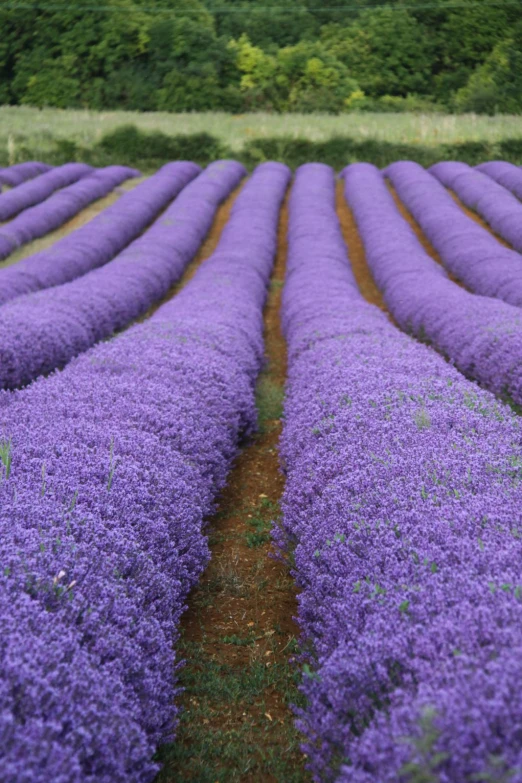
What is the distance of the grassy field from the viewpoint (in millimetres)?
26828

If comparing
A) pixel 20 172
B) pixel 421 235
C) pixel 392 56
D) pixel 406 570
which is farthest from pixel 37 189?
pixel 392 56

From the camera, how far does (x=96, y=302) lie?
33.0 ft

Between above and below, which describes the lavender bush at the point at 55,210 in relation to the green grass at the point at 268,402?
below

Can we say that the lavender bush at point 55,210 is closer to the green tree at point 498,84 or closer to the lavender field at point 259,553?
the lavender field at point 259,553

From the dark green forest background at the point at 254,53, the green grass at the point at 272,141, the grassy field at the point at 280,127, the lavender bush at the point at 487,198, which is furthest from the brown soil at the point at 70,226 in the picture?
the dark green forest background at the point at 254,53

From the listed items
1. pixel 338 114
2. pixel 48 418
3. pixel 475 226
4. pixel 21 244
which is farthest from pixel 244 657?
pixel 338 114

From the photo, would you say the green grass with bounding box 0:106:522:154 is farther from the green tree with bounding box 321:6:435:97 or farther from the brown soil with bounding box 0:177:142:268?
the green tree with bounding box 321:6:435:97

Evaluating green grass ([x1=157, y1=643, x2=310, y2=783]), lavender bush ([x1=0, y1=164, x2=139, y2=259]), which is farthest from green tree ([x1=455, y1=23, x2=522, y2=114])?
green grass ([x1=157, y1=643, x2=310, y2=783])

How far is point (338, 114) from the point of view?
3484cm

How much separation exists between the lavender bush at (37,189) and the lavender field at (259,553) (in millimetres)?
12391

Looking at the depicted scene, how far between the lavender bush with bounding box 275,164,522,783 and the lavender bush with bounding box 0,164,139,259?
44.6 feet

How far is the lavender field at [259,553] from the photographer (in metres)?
1.96

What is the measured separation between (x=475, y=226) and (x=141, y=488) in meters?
13.6

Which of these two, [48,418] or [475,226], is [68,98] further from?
[48,418]
